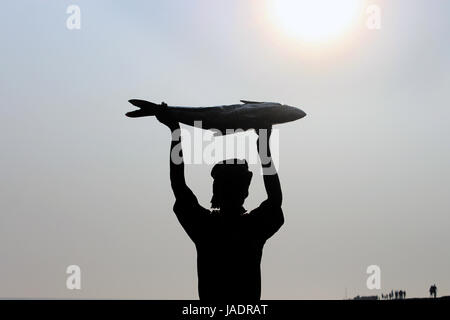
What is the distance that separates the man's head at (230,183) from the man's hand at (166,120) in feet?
2.22

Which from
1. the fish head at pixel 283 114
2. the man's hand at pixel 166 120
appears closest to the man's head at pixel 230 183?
the man's hand at pixel 166 120

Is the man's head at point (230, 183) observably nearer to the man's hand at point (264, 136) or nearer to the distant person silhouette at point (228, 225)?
the distant person silhouette at point (228, 225)

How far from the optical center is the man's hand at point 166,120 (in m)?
9.11

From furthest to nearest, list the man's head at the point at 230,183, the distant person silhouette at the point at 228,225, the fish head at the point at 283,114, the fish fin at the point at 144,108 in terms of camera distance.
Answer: the fish head at the point at 283,114 < the fish fin at the point at 144,108 < the man's head at the point at 230,183 < the distant person silhouette at the point at 228,225

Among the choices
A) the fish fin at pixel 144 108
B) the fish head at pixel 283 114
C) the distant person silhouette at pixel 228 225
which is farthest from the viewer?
the fish head at pixel 283 114

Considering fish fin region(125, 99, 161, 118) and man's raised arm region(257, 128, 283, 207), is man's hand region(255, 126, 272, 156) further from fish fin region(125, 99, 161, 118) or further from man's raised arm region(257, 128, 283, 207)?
fish fin region(125, 99, 161, 118)

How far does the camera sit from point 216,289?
→ 881cm

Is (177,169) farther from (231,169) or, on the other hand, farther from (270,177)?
(270,177)

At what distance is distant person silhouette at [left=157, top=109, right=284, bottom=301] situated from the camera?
8.82 metres

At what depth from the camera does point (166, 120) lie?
9.18m

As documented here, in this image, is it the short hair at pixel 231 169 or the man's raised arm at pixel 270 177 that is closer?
the man's raised arm at pixel 270 177
